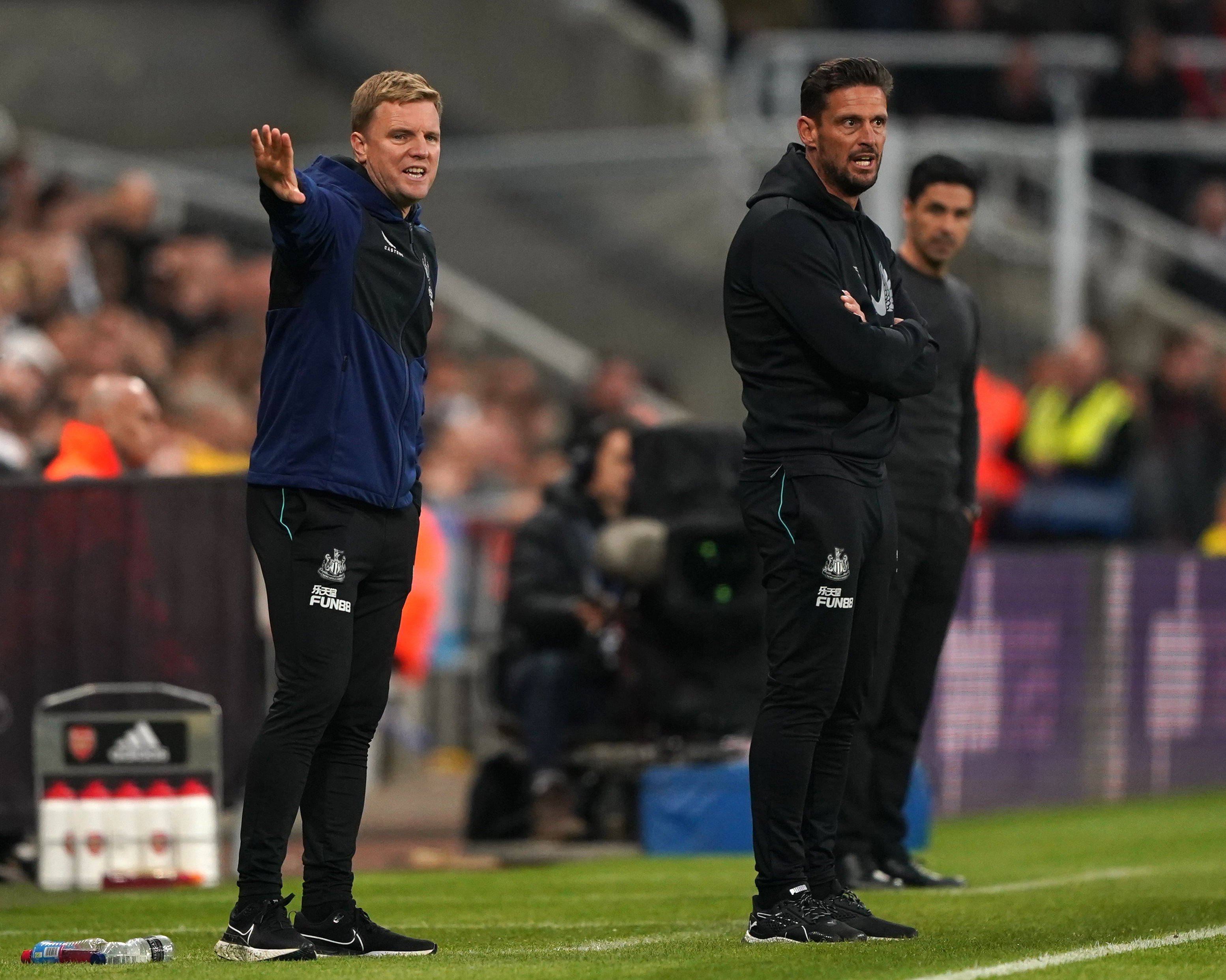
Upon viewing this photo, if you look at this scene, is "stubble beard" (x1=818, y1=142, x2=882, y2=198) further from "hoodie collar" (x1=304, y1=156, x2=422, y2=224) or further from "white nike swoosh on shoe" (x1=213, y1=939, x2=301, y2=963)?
"white nike swoosh on shoe" (x1=213, y1=939, x2=301, y2=963)

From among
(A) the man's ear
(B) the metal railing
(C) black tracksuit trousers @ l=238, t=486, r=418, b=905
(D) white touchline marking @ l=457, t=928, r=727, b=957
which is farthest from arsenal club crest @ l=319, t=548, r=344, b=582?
(B) the metal railing

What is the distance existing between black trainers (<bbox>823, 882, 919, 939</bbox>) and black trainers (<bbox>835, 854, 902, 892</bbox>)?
148 cm

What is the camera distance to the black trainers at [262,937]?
6.10 meters

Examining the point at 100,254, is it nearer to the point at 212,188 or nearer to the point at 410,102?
the point at 212,188

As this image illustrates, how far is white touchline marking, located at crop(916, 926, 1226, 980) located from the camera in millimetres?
5703

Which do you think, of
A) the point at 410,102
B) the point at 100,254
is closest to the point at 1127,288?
the point at 100,254

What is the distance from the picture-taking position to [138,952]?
625 centimetres

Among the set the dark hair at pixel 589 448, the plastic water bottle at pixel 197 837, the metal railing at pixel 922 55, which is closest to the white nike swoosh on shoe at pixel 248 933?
the plastic water bottle at pixel 197 837

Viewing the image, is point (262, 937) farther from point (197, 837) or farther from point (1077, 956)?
point (197, 837)

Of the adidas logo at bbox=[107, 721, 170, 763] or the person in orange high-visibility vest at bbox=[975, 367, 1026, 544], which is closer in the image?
the adidas logo at bbox=[107, 721, 170, 763]

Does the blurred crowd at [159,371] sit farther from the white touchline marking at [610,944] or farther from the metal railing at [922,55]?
the white touchline marking at [610,944]

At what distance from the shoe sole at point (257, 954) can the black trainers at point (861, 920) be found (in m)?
1.40

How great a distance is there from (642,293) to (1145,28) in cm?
520

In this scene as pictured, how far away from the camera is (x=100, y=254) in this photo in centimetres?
1484
